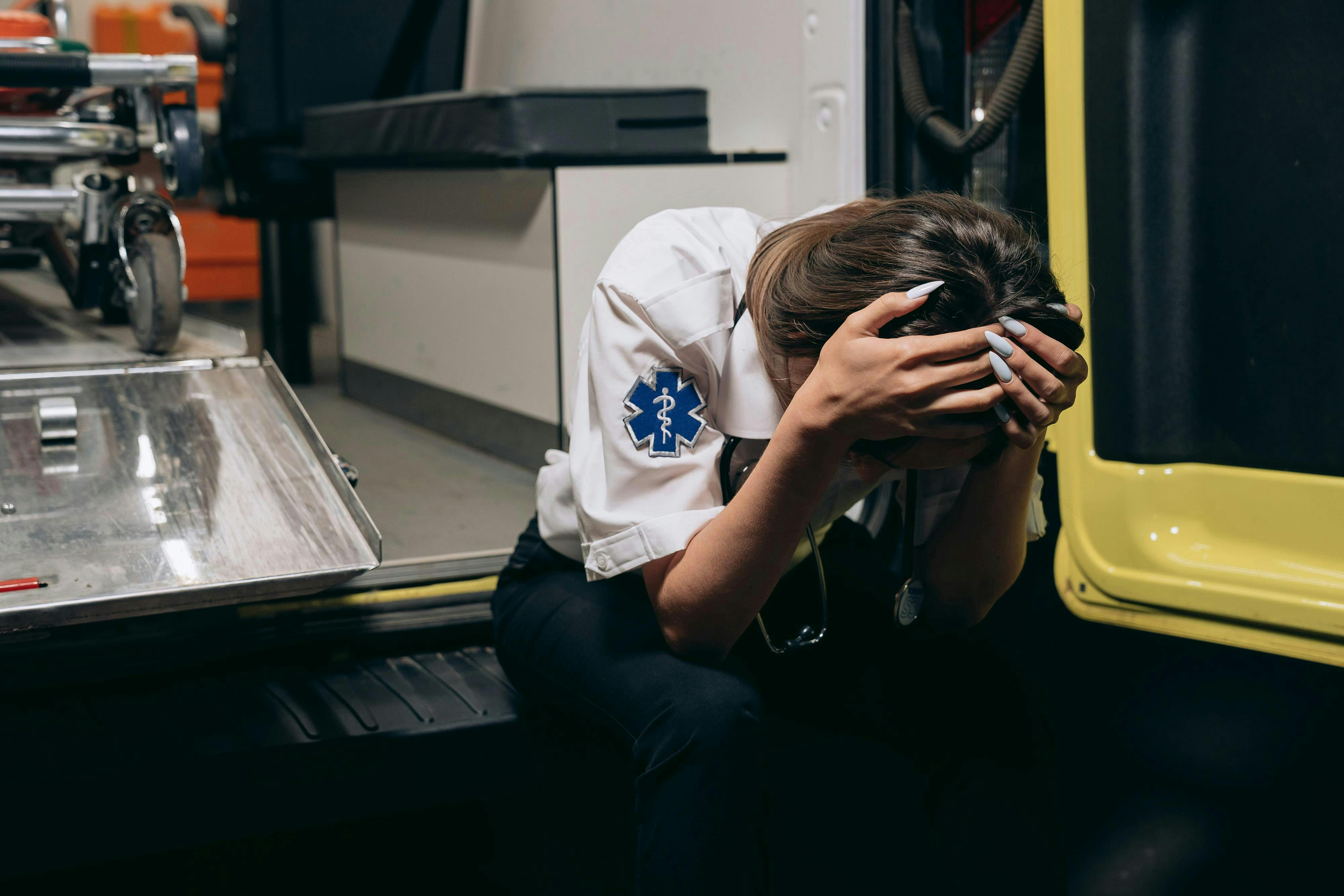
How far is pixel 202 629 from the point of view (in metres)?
1.42

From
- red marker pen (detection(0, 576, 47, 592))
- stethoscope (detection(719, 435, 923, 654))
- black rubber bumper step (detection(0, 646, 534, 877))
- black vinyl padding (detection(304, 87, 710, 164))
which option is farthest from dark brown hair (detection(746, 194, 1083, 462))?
black vinyl padding (detection(304, 87, 710, 164))

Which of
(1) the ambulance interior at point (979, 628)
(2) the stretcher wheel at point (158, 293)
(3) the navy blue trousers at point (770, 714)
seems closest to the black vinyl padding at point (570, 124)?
(1) the ambulance interior at point (979, 628)

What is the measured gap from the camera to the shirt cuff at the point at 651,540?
3.56 ft

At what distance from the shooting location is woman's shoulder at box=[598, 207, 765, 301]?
3.67 feet

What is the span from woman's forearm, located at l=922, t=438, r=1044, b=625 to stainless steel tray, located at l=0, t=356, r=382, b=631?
0.62m

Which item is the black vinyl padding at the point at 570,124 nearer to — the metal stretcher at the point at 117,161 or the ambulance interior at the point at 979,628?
the ambulance interior at the point at 979,628

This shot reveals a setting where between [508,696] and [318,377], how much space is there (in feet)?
7.69

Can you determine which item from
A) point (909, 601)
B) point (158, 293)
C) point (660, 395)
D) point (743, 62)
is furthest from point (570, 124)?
point (909, 601)

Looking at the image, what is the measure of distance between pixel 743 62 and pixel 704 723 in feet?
4.82

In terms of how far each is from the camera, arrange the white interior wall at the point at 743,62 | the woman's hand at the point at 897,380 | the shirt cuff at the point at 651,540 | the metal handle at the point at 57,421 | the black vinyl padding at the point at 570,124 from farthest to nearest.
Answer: the black vinyl padding at the point at 570,124, the white interior wall at the point at 743,62, the metal handle at the point at 57,421, the shirt cuff at the point at 651,540, the woman's hand at the point at 897,380

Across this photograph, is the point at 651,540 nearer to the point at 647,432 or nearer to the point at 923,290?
the point at 647,432

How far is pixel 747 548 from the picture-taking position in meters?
1.05

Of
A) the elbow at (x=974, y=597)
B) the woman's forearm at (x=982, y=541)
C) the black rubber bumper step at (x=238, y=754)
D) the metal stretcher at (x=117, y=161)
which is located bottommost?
the black rubber bumper step at (x=238, y=754)

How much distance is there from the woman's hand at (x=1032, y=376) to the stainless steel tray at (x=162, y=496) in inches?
26.7
